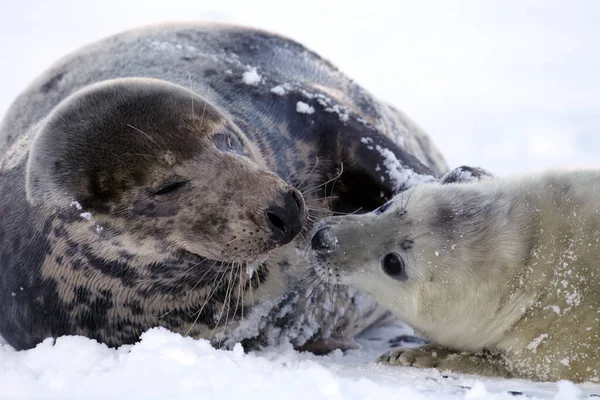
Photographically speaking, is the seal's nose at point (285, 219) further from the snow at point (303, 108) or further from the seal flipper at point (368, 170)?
the snow at point (303, 108)

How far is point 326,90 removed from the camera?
4.03 m

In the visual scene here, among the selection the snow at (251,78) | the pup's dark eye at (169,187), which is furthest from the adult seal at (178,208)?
the snow at (251,78)

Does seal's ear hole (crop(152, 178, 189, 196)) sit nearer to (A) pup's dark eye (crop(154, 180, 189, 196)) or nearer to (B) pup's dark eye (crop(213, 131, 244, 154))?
(A) pup's dark eye (crop(154, 180, 189, 196))

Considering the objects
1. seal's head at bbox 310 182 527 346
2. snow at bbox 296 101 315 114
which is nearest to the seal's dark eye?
seal's head at bbox 310 182 527 346

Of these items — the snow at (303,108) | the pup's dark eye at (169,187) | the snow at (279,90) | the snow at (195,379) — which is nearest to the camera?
the snow at (195,379)

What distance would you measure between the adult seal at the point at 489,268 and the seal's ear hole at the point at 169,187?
55 centimetres

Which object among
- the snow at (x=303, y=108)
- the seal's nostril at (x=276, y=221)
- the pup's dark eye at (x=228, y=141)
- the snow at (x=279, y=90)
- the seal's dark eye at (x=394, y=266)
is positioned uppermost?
the snow at (x=279, y=90)

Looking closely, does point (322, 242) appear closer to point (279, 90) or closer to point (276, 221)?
point (276, 221)

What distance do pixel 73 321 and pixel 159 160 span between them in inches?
27.4

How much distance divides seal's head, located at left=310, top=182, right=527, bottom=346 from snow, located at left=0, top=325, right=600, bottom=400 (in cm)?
26

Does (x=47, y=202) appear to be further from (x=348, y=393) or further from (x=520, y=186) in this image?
(x=520, y=186)

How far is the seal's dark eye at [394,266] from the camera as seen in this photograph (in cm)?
282

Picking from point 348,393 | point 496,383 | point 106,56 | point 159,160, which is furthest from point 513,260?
point 106,56

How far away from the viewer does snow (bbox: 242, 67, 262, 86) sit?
3824 millimetres
